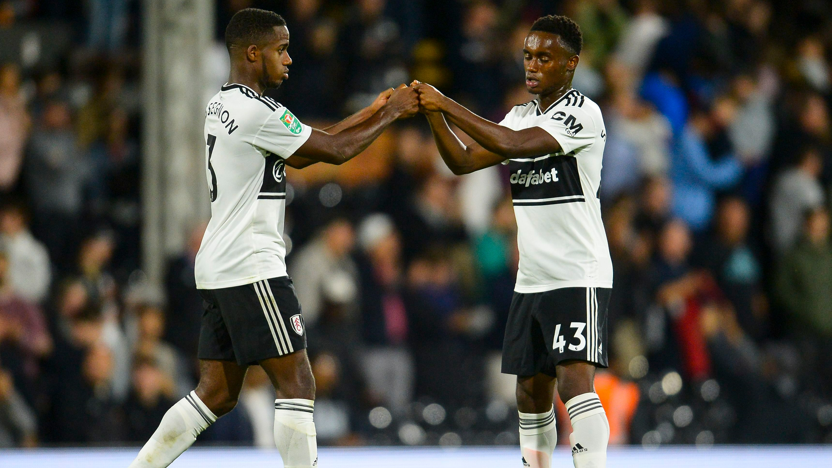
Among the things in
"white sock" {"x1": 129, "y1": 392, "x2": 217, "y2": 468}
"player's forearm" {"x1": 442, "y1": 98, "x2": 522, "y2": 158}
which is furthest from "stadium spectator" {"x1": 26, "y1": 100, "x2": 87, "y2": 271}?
"player's forearm" {"x1": 442, "y1": 98, "x2": 522, "y2": 158}

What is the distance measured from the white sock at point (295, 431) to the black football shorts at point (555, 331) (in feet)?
3.08

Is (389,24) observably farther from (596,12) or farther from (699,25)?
(699,25)

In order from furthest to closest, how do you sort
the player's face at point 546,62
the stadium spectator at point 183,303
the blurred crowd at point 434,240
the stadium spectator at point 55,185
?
the stadium spectator at point 55,185
the stadium spectator at point 183,303
the blurred crowd at point 434,240
the player's face at point 546,62

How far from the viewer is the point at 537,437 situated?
17.4 ft

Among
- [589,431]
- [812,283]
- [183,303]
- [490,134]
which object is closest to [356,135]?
[490,134]

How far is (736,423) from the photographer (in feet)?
32.3

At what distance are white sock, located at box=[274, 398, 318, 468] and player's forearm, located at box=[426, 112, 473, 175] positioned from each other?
4.24ft

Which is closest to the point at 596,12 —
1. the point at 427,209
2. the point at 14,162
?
the point at 427,209

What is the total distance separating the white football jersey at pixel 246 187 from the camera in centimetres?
501

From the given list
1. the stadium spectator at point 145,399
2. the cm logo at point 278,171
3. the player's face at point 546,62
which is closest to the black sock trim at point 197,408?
the cm logo at point 278,171

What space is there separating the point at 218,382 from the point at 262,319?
0.43 m

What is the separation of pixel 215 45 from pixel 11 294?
3.01 metres

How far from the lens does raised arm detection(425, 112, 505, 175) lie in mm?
5414

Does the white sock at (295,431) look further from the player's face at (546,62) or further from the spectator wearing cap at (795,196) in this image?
the spectator wearing cap at (795,196)
